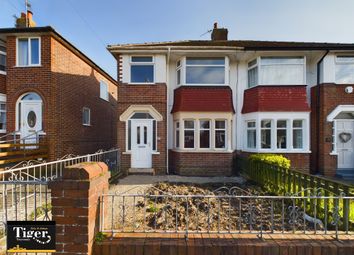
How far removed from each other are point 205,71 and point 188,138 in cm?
340

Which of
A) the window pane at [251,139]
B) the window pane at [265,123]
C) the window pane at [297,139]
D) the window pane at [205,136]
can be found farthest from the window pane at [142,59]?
the window pane at [297,139]

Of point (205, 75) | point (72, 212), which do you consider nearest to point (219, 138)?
point (205, 75)

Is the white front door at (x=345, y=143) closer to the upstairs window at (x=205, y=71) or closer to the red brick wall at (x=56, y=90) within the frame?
the upstairs window at (x=205, y=71)

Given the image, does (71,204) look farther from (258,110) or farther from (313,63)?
(313,63)

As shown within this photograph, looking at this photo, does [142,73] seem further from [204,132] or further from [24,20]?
[24,20]

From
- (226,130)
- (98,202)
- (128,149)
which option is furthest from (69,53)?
(98,202)

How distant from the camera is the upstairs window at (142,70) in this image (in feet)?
36.7

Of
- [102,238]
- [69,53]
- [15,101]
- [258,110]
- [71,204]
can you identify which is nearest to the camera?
[71,204]

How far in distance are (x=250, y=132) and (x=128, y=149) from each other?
242 inches

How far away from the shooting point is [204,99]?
432 inches

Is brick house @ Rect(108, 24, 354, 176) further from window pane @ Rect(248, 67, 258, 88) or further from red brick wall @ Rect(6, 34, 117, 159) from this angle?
red brick wall @ Rect(6, 34, 117, 159)

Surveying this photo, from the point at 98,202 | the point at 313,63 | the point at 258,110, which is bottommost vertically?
the point at 98,202

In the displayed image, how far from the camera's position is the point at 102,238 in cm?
259

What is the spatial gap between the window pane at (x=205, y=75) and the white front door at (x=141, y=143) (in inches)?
118
